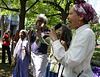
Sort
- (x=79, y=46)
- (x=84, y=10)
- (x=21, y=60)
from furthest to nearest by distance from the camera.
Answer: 1. (x=21, y=60)
2. (x=84, y=10)
3. (x=79, y=46)

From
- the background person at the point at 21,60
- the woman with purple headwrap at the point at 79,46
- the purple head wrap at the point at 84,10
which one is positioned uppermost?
the purple head wrap at the point at 84,10

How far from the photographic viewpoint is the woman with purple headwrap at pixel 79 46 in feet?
4.27

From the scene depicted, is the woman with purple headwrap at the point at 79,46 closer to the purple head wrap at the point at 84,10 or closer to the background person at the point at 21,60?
the purple head wrap at the point at 84,10

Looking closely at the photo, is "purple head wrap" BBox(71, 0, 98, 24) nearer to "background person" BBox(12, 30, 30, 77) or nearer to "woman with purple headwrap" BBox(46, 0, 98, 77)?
"woman with purple headwrap" BBox(46, 0, 98, 77)

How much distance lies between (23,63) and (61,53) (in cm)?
323

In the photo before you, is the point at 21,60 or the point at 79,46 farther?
the point at 21,60

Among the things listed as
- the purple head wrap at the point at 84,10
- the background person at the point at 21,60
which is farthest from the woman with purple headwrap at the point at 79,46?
the background person at the point at 21,60

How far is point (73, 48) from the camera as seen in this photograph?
4.36 ft

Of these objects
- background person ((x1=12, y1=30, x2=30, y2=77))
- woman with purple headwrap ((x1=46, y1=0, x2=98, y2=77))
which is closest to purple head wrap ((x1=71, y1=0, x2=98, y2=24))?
woman with purple headwrap ((x1=46, y1=0, x2=98, y2=77))

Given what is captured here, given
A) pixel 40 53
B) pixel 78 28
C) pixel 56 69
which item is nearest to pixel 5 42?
pixel 40 53

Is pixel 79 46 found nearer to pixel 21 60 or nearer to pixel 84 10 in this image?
pixel 84 10

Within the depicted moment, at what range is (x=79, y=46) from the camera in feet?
4.26

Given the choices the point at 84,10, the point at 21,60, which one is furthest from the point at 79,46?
the point at 21,60

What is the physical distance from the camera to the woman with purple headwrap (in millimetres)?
1303
